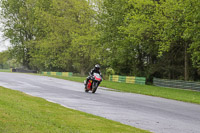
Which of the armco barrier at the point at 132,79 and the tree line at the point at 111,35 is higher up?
the tree line at the point at 111,35

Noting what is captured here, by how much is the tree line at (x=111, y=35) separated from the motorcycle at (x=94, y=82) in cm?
1087

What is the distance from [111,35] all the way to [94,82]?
23.0 m

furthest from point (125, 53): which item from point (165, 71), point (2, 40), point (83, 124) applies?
point (2, 40)

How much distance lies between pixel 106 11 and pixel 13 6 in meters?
32.0

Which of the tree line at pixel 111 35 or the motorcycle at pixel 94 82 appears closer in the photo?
the motorcycle at pixel 94 82

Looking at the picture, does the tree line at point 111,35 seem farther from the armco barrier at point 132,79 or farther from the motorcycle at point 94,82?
the motorcycle at point 94,82

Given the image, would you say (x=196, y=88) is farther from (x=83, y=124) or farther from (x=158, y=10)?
(x=83, y=124)

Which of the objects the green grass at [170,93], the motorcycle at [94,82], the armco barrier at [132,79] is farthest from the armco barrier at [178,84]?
the motorcycle at [94,82]

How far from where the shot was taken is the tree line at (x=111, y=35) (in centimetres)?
3153

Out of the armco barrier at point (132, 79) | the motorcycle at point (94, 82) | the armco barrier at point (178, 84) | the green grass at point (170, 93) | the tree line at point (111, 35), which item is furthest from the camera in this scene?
the armco barrier at point (132, 79)

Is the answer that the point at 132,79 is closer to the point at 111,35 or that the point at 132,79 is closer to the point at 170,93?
the point at 111,35

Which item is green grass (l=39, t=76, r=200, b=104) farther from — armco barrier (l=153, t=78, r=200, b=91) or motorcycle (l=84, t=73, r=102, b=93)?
motorcycle (l=84, t=73, r=102, b=93)

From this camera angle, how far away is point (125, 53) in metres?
41.9

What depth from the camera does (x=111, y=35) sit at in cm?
4284
